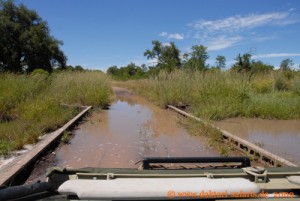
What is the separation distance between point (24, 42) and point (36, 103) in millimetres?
20442

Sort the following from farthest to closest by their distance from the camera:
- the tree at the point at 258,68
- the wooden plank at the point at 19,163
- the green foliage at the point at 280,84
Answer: the tree at the point at 258,68 → the green foliage at the point at 280,84 → the wooden plank at the point at 19,163

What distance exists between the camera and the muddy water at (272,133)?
5.29m

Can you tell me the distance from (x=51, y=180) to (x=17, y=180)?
5.55 feet

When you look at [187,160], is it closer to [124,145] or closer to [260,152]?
[260,152]

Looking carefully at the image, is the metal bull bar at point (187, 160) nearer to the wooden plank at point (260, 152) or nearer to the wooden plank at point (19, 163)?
the wooden plank at point (19, 163)

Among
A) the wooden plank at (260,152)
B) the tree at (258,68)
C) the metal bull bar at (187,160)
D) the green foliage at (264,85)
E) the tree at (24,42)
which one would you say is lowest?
the wooden plank at (260,152)

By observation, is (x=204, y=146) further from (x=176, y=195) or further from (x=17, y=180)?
(x=176, y=195)

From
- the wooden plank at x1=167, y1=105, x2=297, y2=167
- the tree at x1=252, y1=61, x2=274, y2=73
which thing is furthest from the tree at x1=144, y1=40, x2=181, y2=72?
the wooden plank at x1=167, y1=105, x2=297, y2=167

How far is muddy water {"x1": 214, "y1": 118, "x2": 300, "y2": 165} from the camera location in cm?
529

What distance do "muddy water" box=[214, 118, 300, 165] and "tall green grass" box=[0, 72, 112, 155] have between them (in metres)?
4.23

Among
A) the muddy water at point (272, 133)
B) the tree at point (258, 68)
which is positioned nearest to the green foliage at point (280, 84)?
the tree at point (258, 68)

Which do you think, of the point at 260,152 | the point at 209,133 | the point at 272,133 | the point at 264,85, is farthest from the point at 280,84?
the point at 260,152

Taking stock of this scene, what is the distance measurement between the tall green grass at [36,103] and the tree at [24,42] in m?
14.3

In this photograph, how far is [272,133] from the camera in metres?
6.84
